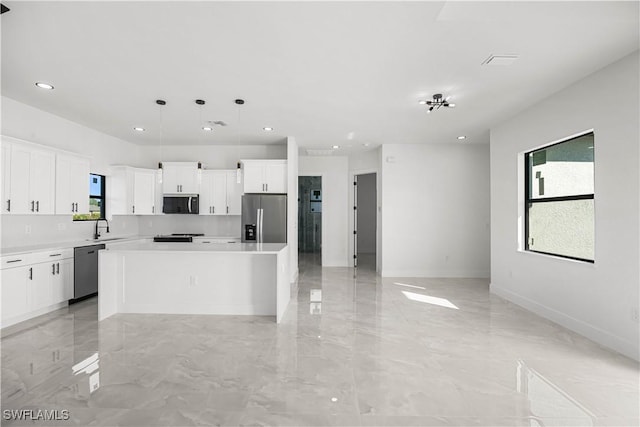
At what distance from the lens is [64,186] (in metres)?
4.53

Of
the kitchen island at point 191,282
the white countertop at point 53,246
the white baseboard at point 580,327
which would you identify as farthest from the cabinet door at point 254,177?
the white baseboard at point 580,327

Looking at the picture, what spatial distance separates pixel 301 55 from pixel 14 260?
3991 millimetres

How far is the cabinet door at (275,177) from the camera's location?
6113 millimetres

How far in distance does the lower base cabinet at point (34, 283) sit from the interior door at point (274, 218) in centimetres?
290

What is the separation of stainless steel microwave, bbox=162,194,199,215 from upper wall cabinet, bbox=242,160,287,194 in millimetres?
1128

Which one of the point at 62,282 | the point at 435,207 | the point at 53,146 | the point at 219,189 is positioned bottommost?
the point at 62,282

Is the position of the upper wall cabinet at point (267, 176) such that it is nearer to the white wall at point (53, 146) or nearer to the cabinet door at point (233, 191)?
the cabinet door at point (233, 191)

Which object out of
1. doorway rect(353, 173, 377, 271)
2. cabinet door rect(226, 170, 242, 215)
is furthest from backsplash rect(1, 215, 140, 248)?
doorway rect(353, 173, 377, 271)

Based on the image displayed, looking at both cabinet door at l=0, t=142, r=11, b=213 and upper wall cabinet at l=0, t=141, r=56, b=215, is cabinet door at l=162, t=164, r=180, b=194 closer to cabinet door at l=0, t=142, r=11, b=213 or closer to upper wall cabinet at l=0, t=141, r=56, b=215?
upper wall cabinet at l=0, t=141, r=56, b=215

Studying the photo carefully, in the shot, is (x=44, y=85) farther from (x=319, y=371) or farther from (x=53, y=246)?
(x=319, y=371)

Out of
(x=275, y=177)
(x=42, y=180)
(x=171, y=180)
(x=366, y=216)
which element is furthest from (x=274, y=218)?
(x=366, y=216)

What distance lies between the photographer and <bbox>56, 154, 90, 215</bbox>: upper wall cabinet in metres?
4.46

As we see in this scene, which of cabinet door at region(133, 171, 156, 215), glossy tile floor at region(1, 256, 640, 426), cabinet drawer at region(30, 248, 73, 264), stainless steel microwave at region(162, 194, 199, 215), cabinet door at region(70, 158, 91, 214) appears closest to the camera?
glossy tile floor at region(1, 256, 640, 426)

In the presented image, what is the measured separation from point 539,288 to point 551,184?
1.38 meters
